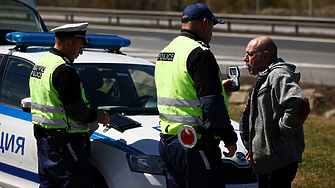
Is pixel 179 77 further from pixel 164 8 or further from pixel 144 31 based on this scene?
pixel 164 8

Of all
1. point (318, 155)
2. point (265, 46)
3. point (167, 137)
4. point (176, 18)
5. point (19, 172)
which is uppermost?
point (265, 46)

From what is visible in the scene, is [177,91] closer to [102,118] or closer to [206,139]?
[206,139]

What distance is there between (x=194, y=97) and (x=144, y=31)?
21.4 meters

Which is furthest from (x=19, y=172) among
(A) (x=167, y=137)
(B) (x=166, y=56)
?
(B) (x=166, y=56)

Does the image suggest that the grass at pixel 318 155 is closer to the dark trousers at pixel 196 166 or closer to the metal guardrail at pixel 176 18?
the dark trousers at pixel 196 166

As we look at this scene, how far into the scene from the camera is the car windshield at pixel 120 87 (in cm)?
412

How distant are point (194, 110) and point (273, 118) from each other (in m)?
0.60

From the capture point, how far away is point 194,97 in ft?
9.16

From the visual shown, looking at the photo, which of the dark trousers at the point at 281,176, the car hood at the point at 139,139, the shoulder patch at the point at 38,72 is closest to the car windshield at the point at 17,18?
the shoulder patch at the point at 38,72

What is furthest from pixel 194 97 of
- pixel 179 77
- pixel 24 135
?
pixel 24 135

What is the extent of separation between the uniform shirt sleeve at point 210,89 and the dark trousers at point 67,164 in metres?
1.04

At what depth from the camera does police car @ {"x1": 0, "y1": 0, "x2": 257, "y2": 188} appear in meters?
3.24

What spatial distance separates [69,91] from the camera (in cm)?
305

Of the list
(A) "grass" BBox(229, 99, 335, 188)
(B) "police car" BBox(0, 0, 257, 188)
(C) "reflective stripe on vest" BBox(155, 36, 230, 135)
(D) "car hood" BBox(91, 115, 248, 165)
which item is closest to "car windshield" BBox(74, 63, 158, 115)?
(B) "police car" BBox(0, 0, 257, 188)
